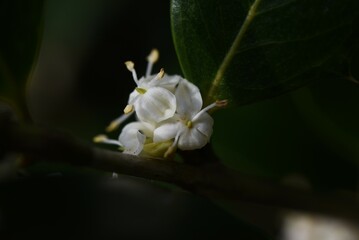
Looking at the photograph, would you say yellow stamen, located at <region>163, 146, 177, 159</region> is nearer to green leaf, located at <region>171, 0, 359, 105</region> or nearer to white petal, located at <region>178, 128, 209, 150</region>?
white petal, located at <region>178, 128, 209, 150</region>

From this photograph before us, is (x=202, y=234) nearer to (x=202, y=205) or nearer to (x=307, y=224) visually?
(x=202, y=205)

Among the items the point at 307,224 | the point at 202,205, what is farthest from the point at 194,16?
the point at 307,224

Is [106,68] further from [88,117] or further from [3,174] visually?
[3,174]

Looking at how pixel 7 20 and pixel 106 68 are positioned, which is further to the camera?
pixel 106 68

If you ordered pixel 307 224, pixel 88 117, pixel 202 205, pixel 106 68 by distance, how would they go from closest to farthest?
pixel 202 205 → pixel 307 224 → pixel 88 117 → pixel 106 68

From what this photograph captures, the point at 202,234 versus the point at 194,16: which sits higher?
the point at 194,16

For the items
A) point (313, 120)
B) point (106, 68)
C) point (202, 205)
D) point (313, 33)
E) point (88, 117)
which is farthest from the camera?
point (106, 68)

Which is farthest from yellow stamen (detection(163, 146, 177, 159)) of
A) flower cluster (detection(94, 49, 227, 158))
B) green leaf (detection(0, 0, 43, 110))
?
green leaf (detection(0, 0, 43, 110))

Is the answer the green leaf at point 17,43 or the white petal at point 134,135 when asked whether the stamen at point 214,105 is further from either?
the green leaf at point 17,43

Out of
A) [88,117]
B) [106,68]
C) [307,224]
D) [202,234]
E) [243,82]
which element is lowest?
[202,234]
